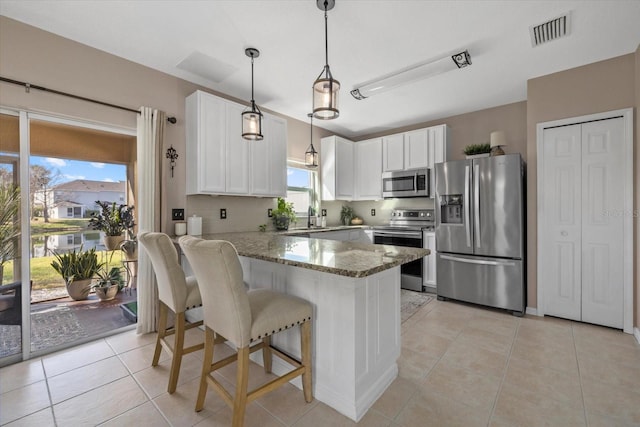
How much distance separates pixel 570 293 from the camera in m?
2.92

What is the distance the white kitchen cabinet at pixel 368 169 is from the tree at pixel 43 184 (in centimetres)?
396

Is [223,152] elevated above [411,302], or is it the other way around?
[223,152]

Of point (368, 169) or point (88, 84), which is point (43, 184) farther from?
point (368, 169)

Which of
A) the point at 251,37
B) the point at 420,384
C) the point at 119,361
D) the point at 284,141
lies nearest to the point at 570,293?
the point at 420,384

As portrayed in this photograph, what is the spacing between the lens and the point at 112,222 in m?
2.72

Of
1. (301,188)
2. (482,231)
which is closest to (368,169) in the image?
(301,188)

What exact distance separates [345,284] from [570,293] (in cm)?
283

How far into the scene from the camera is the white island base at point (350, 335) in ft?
5.20

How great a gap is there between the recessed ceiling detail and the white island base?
2159 mm

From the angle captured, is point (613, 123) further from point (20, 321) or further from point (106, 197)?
point (20, 321)

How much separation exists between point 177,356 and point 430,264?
→ 10.6 ft

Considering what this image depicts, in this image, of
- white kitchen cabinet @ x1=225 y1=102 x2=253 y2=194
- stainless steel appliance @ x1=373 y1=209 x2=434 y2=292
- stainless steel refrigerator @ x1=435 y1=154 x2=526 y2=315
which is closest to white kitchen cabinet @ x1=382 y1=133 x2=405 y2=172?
stainless steel appliance @ x1=373 y1=209 x2=434 y2=292

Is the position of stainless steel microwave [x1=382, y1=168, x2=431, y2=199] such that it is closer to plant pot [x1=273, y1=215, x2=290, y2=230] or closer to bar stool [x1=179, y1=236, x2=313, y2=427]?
plant pot [x1=273, y1=215, x2=290, y2=230]

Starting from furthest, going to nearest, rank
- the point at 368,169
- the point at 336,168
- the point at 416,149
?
1. the point at 368,169
2. the point at 336,168
3. the point at 416,149
